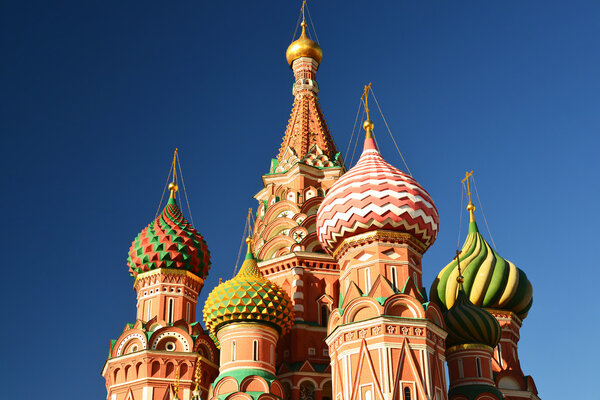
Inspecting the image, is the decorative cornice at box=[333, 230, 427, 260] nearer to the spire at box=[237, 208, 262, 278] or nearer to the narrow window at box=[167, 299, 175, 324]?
the spire at box=[237, 208, 262, 278]

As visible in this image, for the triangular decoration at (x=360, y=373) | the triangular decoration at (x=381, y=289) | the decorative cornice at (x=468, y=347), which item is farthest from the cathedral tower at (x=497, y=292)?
the triangular decoration at (x=360, y=373)

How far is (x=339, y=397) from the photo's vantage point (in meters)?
19.8

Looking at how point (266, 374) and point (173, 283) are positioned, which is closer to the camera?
point (266, 374)

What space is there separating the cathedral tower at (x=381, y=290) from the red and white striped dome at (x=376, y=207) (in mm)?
24

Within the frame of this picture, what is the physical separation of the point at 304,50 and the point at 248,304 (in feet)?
39.4

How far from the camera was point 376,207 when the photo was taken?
2112 cm

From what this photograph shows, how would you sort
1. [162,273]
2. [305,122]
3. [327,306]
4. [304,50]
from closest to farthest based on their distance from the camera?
[327,306]
[162,273]
[305,122]
[304,50]

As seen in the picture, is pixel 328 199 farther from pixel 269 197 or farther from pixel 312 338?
pixel 269 197

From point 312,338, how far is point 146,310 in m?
4.70

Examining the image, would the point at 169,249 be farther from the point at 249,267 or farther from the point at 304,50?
the point at 304,50

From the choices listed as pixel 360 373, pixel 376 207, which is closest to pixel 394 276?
pixel 376 207

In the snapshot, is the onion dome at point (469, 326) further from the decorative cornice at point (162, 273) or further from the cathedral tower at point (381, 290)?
the decorative cornice at point (162, 273)

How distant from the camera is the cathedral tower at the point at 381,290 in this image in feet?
63.4

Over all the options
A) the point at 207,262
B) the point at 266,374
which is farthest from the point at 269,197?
the point at 266,374
